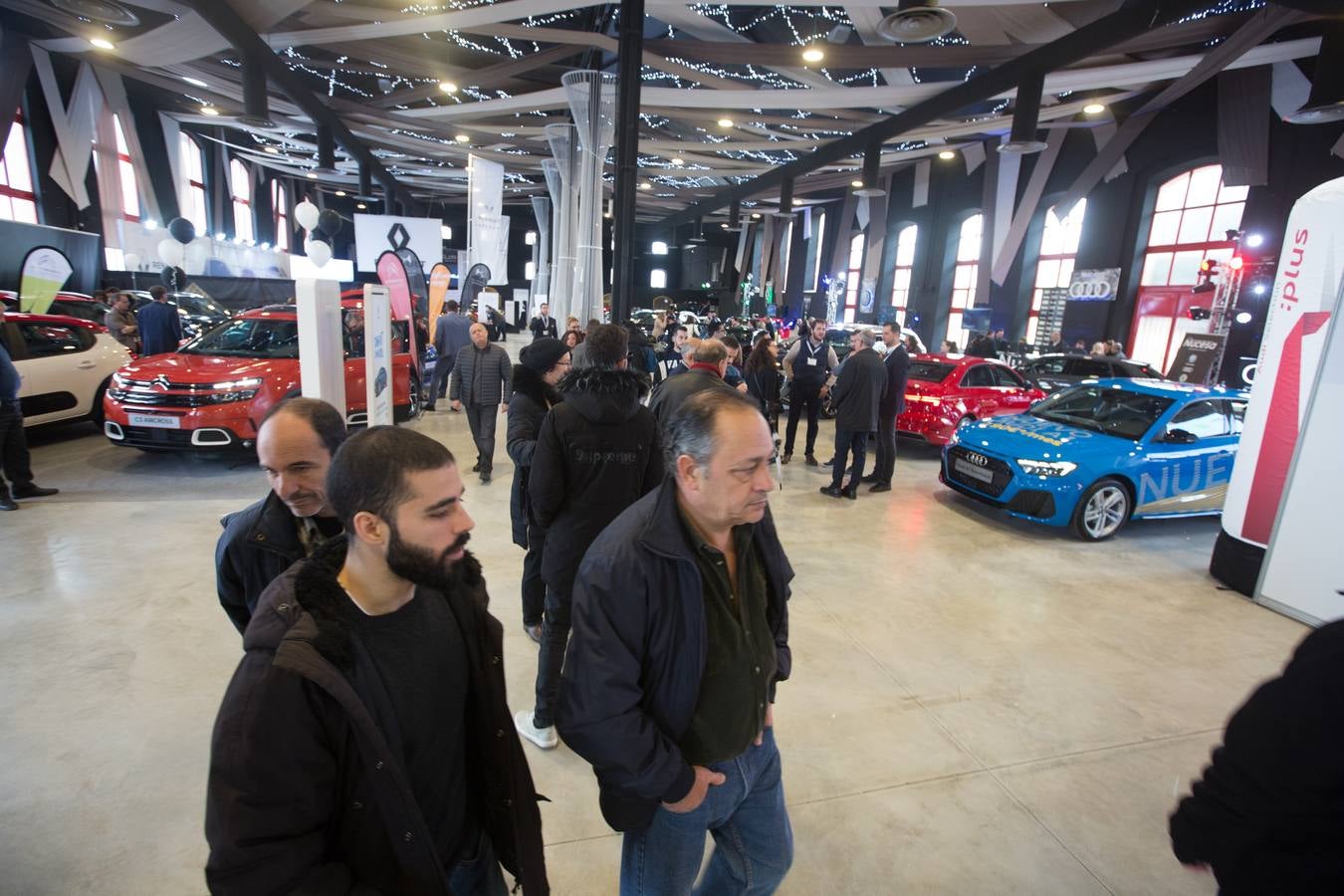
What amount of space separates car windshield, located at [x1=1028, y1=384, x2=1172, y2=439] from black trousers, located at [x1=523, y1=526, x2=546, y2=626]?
540 centimetres

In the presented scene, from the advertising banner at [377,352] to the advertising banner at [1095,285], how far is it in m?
15.2

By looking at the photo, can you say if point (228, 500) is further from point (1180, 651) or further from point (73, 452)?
point (1180, 651)

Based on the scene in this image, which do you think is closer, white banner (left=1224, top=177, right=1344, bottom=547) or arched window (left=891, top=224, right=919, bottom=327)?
white banner (left=1224, top=177, right=1344, bottom=547)

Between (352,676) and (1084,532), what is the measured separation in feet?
20.8

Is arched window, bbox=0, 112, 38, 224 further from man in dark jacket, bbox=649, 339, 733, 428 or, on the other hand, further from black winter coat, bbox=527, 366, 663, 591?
black winter coat, bbox=527, 366, 663, 591

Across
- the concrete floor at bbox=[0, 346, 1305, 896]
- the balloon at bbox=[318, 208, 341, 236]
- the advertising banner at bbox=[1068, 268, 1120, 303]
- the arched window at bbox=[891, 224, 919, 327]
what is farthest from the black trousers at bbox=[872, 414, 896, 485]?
the balloon at bbox=[318, 208, 341, 236]

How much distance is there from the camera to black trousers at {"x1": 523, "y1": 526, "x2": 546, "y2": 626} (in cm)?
308

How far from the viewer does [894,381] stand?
6969mm

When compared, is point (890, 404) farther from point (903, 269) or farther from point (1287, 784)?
point (903, 269)

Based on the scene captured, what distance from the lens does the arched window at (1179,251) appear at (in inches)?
500

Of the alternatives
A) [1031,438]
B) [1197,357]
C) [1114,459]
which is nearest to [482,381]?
[1031,438]

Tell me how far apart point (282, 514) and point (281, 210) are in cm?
3568

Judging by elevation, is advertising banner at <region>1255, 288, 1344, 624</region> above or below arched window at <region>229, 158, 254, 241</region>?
→ below

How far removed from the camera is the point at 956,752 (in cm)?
295
